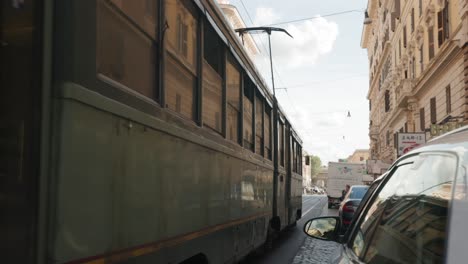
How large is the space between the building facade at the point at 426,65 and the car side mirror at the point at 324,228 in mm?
19195

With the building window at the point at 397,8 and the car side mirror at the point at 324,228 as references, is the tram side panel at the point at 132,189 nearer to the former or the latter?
the car side mirror at the point at 324,228

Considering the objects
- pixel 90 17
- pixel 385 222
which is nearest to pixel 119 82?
pixel 90 17

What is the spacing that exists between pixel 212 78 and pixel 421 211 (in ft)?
11.6

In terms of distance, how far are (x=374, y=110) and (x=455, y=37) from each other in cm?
4724

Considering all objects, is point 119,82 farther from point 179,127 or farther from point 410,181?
point 410,181

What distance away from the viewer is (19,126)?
236cm

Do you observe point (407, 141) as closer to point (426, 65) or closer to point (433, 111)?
point (433, 111)

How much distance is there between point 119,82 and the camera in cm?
325

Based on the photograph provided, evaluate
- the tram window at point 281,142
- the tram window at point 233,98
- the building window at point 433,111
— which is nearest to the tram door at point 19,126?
the tram window at point 233,98

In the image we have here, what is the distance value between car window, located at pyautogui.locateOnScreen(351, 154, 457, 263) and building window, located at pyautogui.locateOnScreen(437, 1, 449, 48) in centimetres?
2394

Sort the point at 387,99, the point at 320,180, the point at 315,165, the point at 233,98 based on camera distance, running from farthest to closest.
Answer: the point at 315,165 → the point at 320,180 → the point at 387,99 → the point at 233,98

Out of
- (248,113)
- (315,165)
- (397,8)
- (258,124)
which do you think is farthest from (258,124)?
(315,165)

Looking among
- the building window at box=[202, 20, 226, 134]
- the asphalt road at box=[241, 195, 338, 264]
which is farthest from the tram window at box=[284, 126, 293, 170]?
the building window at box=[202, 20, 226, 134]

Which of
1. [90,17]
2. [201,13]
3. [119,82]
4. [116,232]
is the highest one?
[201,13]
